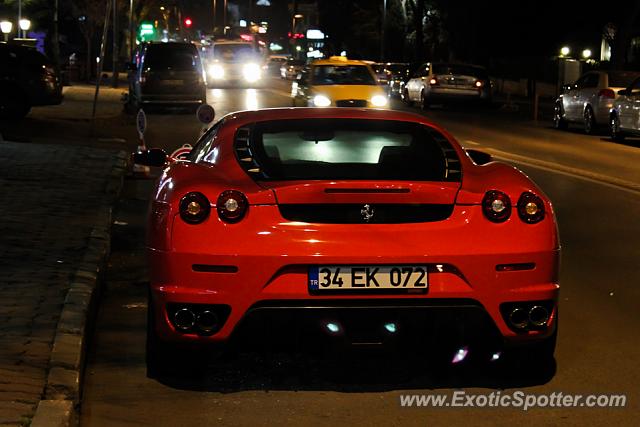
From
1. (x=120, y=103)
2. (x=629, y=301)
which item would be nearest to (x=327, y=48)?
(x=120, y=103)

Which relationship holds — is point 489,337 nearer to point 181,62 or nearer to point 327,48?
point 181,62

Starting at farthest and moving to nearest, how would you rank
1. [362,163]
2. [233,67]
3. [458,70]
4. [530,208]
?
[233,67] → [458,70] → [362,163] → [530,208]

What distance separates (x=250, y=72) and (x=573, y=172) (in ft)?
123

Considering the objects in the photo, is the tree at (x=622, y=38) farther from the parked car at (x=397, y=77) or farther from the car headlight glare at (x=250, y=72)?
the car headlight glare at (x=250, y=72)

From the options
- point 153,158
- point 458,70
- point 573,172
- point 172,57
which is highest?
point 172,57

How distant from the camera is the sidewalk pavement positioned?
5891 mm

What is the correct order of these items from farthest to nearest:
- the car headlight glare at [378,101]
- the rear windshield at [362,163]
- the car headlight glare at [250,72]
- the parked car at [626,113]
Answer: the car headlight glare at [250,72] < the car headlight glare at [378,101] < the parked car at [626,113] < the rear windshield at [362,163]

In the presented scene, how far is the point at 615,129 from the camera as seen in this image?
26.2 m

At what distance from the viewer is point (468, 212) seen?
6.25 m

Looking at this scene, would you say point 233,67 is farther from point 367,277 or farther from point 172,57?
point 367,277

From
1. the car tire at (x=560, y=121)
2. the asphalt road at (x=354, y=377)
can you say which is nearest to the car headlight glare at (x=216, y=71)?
the car tire at (x=560, y=121)

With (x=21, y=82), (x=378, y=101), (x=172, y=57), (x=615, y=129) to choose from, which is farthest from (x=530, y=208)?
(x=172, y=57)

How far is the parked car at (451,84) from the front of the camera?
127 ft

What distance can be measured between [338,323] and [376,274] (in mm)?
314
